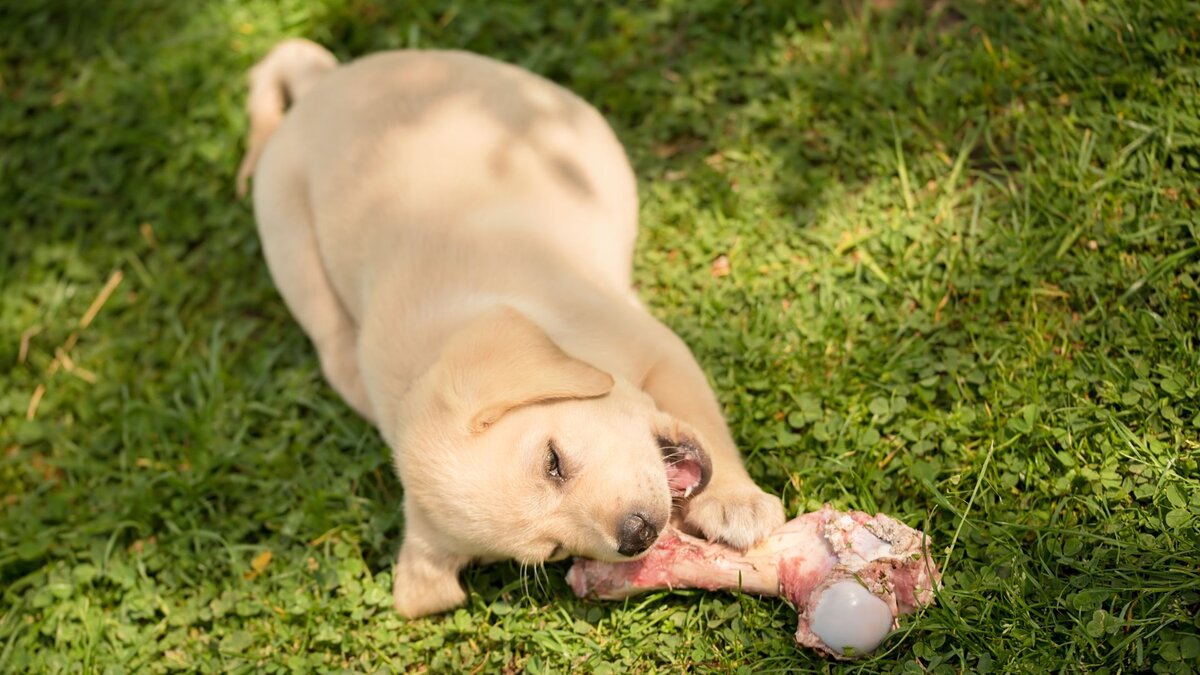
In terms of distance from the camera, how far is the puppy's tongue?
3117 millimetres

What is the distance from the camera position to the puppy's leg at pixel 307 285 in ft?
13.3

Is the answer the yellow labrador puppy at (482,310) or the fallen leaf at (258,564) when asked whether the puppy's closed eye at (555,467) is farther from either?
the fallen leaf at (258,564)

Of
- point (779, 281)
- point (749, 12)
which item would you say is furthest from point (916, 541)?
point (749, 12)

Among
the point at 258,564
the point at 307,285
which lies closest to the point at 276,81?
the point at 307,285

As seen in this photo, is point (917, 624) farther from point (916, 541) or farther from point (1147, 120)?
point (1147, 120)

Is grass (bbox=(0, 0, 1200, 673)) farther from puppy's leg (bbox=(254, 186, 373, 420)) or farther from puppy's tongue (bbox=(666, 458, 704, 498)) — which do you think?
puppy's tongue (bbox=(666, 458, 704, 498))

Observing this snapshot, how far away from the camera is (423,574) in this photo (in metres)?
3.26

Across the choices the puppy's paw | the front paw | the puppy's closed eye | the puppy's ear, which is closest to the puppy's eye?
the puppy's closed eye

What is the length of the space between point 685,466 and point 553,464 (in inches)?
18.7

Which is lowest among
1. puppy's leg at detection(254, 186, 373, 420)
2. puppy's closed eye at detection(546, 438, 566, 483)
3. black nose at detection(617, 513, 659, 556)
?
puppy's leg at detection(254, 186, 373, 420)

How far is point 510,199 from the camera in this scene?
12.2ft

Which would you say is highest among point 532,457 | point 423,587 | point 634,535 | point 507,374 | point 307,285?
point 507,374

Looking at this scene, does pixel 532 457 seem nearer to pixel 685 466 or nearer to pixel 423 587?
pixel 685 466

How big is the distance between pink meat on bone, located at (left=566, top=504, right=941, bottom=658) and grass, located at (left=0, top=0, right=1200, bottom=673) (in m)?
0.11
